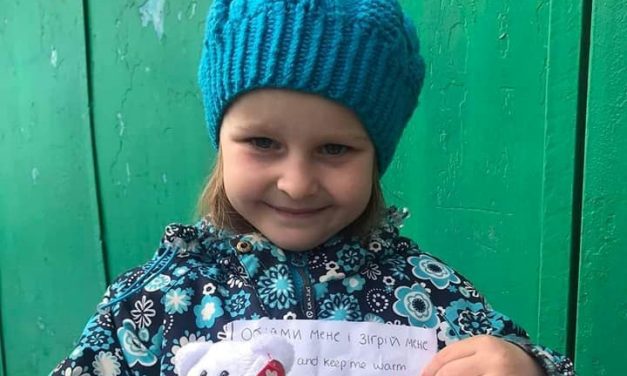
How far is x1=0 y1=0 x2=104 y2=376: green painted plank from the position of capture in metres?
2.12

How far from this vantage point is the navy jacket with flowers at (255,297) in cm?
115

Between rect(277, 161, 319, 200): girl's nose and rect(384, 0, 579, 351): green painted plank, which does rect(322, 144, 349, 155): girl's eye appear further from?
rect(384, 0, 579, 351): green painted plank

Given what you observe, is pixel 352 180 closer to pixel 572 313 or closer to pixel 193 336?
pixel 193 336

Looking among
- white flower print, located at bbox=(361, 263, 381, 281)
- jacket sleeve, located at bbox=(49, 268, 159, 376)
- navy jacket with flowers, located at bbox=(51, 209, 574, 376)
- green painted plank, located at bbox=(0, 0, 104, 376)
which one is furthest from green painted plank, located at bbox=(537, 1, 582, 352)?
green painted plank, located at bbox=(0, 0, 104, 376)

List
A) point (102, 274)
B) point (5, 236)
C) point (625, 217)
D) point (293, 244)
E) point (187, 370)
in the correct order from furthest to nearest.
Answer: point (5, 236) < point (102, 274) < point (625, 217) < point (293, 244) < point (187, 370)

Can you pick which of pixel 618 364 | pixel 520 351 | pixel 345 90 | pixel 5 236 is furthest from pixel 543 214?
pixel 5 236

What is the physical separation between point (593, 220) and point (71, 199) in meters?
1.35

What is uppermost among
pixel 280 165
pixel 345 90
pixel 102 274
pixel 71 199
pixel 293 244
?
pixel 345 90

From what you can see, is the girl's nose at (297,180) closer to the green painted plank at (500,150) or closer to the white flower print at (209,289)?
the white flower print at (209,289)

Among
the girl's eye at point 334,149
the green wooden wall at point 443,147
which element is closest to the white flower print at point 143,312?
the girl's eye at point 334,149

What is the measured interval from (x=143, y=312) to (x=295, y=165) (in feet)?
1.02

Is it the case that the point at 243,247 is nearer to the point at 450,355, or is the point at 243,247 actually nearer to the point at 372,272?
the point at 372,272

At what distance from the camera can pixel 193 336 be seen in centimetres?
117

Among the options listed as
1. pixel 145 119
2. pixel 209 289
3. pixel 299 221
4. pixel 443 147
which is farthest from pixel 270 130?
pixel 145 119
